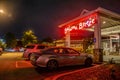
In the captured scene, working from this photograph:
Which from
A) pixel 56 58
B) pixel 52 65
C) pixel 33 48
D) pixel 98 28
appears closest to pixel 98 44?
pixel 98 28

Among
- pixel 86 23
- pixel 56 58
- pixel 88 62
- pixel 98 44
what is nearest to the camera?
pixel 56 58

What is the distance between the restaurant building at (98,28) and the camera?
1834cm

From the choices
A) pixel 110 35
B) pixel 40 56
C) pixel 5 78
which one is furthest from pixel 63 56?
pixel 110 35

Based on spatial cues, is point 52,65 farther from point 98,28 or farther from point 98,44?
point 98,28

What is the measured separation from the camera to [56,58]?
44.7 ft

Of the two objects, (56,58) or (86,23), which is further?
(86,23)

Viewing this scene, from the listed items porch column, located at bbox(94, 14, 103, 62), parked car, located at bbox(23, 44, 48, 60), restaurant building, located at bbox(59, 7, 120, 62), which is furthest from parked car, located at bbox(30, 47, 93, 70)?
parked car, located at bbox(23, 44, 48, 60)

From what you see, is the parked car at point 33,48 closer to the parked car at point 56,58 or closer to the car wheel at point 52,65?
the parked car at point 56,58

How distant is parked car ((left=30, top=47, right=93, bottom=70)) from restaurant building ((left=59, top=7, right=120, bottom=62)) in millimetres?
3817

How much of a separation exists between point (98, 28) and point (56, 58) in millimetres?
6590

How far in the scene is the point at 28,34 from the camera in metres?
63.4

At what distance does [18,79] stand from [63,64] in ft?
15.0

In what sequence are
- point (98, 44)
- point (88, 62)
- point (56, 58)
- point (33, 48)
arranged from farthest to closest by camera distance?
point (33, 48)
point (98, 44)
point (88, 62)
point (56, 58)

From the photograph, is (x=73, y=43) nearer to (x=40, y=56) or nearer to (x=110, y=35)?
(x=110, y=35)
